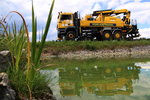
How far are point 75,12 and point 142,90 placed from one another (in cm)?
1394

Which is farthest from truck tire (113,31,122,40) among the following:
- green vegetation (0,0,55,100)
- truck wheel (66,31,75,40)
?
green vegetation (0,0,55,100)

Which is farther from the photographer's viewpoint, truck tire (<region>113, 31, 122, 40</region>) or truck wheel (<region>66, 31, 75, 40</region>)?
truck tire (<region>113, 31, 122, 40</region>)

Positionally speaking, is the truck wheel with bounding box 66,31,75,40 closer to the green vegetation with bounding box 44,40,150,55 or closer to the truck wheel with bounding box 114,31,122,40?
the green vegetation with bounding box 44,40,150,55

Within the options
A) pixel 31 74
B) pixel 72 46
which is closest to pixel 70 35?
pixel 72 46

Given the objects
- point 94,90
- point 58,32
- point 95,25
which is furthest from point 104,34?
point 94,90

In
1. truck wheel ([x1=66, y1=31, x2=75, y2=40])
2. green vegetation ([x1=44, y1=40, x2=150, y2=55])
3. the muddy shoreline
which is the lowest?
the muddy shoreline

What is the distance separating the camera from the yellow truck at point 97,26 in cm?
1631

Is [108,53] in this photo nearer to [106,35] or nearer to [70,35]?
[106,35]

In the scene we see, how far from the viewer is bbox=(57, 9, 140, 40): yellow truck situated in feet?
53.5

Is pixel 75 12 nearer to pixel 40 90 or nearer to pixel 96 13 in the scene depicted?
pixel 96 13

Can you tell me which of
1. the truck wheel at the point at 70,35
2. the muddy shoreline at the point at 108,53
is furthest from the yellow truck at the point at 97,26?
the muddy shoreline at the point at 108,53

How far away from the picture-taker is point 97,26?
57.4 feet

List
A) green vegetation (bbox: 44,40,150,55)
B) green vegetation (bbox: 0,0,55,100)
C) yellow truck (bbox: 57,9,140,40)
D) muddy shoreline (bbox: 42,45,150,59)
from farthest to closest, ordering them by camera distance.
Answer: yellow truck (bbox: 57,9,140,40) → green vegetation (bbox: 44,40,150,55) → muddy shoreline (bbox: 42,45,150,59) → green vegetation (bbox: 0,0,55,100)

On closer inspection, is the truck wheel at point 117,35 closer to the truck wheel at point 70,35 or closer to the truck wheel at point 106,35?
the truck wheel at point 106,35
